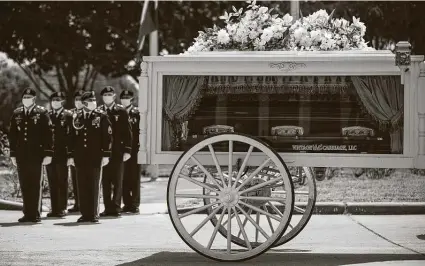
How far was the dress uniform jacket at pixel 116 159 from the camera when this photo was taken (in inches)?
624

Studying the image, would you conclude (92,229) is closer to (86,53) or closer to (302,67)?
(302,67)

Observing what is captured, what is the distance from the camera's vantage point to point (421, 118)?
10359 millimetres

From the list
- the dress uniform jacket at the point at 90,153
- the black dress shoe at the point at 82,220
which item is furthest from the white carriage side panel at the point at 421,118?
the black dress shoe at the point at 82,220

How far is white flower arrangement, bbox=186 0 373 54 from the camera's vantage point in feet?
36.2

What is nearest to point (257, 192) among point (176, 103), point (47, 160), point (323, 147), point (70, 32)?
point (323, 147)

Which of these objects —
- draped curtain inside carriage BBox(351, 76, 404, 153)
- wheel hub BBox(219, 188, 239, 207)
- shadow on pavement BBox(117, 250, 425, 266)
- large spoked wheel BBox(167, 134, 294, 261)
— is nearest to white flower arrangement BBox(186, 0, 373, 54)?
draped curtain inside carriage BBox(351, 76, 404, 153)

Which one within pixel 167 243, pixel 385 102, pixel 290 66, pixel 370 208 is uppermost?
pixel 290 66

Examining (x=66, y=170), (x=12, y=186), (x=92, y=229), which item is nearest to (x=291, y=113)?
(x=92, y=229)

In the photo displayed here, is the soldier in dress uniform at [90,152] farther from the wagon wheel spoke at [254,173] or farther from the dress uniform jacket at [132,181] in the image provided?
the wagon wheel spoke at [254,173]

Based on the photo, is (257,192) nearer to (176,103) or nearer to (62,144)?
(176,103)

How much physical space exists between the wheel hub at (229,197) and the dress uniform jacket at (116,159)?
5701mm

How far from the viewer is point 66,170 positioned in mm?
16062

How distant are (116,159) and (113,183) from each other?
39 centimetres

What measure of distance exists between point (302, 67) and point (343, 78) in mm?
414
